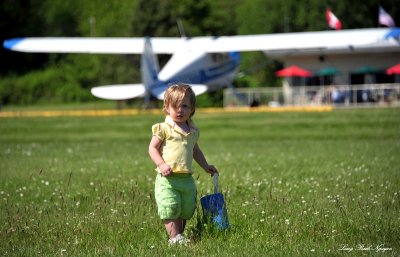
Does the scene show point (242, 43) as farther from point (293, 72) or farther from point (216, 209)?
point (216, 209)

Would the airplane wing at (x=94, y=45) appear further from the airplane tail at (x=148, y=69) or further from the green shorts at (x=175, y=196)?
the green shorts at (x=175, y=196)

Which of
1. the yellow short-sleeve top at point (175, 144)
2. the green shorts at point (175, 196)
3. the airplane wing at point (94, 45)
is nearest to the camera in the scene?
the green shorts at point (175, 196)

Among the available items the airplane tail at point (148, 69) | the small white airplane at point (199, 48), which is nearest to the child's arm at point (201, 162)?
the small white airplane at point (199, 48)

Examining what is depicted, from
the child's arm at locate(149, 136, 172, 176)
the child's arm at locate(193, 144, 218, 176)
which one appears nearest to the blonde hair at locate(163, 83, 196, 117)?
the child's arm at locate(149, 136, 172, 176)

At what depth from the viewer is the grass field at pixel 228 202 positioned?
7.05m

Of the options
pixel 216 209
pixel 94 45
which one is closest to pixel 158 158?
pixel 216 209

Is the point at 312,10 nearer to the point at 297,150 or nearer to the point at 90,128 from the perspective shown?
the point at 90,128

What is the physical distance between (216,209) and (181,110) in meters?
0.84

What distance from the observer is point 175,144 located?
24.0ft

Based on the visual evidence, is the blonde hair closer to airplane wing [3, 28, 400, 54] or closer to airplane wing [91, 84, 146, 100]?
airplane wing [3, 28, 400, 54]

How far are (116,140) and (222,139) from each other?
302cm

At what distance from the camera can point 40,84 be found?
3098 inches

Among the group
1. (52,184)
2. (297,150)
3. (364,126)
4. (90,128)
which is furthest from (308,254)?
(90,128)

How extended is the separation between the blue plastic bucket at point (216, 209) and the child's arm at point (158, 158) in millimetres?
453
